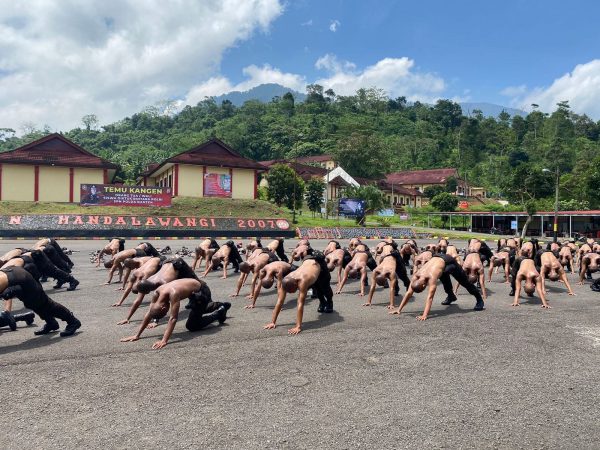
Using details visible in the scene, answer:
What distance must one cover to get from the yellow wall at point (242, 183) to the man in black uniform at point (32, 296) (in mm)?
41545

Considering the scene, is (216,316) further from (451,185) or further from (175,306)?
(451,185)

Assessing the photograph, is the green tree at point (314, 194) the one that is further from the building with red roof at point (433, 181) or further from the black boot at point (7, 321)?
the black boot at point (7, 321)

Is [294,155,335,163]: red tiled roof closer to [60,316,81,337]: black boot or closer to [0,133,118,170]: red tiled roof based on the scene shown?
[0,133,118,170]: red tiled roof

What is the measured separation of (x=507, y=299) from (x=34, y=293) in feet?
39.5

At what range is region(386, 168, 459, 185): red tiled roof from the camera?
287 ft

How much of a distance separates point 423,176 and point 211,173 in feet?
186

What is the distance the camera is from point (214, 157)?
49250 millimetres

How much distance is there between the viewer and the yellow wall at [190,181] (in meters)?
46.9

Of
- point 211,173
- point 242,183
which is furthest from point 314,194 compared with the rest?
point 211,173

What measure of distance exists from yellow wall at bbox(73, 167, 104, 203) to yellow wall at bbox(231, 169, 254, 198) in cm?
1437

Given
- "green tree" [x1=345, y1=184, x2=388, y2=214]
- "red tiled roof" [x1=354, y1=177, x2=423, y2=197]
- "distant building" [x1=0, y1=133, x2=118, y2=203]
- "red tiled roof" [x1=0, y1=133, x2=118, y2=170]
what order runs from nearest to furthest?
"distant building" [x1=0, y1=133, x2=118, y2=203] → "red tiled roof" [x1=0, y1=133, x2=118, y2=170] → "green tree" [x1=345, y1=184, x2=388, y2=214] → "red tiled roof" [x1=354, y1=177, x2=423, y2=197]

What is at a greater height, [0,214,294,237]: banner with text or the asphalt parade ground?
[0,214,294,237]: banner with text

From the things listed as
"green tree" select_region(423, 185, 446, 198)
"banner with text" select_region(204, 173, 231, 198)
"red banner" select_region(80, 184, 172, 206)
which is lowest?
"red banner" select_region(80, 184, 172, 206)

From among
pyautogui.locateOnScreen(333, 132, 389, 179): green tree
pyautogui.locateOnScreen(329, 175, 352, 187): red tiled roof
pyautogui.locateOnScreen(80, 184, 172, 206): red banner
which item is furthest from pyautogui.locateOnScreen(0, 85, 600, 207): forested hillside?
pyautogui.locateOnScreen(80, 184, 172, 206): red banner
